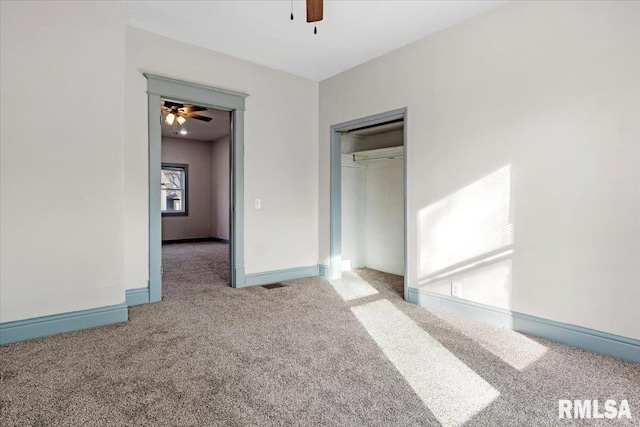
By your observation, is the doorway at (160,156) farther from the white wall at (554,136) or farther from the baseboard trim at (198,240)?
the baseboard trim at (198,240)

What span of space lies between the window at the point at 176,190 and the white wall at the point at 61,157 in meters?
6.76

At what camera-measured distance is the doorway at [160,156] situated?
3.53 m

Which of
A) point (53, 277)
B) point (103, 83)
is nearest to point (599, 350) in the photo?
point (53, 277)

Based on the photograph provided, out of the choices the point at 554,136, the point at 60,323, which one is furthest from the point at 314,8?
the point at 60,323

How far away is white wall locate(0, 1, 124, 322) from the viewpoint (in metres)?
2.48

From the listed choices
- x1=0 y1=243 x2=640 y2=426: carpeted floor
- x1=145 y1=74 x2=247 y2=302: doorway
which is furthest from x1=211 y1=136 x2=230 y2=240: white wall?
x1=0 y1=243 x2=640 y2=426: carpeted floor

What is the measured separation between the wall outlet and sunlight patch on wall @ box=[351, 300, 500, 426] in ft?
1.83

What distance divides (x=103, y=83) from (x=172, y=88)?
2.85 feet

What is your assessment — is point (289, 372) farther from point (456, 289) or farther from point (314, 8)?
point (314, 8)

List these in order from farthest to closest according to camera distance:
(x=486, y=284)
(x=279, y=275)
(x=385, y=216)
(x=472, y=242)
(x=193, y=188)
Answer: (x=193, y=188) < (x=385, y=216) < (x=279, y=275) < (x=472, y=242) < (x=486, y=284)

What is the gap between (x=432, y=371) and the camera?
209cm

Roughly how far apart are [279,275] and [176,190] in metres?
6.20

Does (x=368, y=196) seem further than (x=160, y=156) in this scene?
Yes

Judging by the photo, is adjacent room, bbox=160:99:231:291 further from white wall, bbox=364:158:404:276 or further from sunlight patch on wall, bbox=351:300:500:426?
sunlight patch on wall, bbox=351:300:500:426
